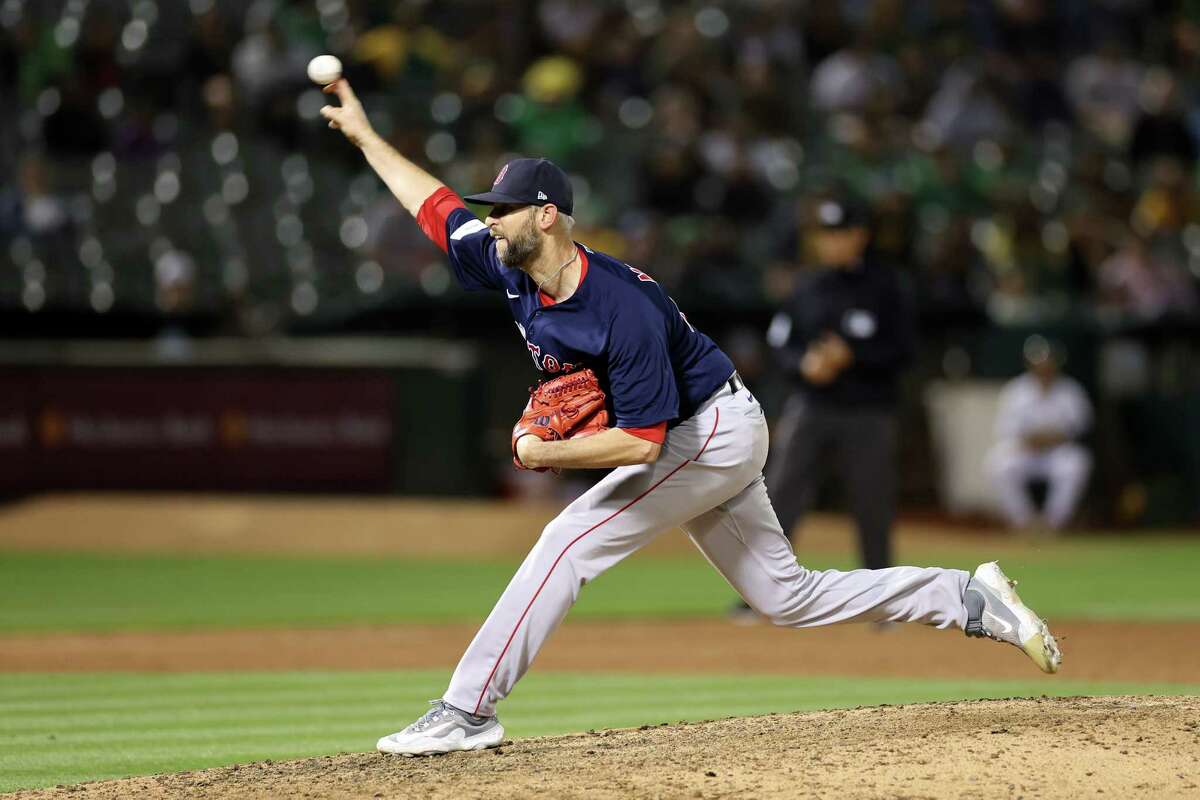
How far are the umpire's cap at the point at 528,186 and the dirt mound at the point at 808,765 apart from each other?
1.62 m

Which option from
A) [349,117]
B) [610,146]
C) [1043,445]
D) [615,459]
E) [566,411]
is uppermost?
[610,146]

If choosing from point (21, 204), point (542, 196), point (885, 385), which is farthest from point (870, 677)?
point (21, 204)

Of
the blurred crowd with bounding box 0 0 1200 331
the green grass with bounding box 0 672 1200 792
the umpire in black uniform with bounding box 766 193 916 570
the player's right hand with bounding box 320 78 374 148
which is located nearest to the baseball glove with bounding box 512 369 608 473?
the player's right hand with bounding box 320 78 374 148

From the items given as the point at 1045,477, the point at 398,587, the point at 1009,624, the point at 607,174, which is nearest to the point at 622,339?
the point at 1009,624

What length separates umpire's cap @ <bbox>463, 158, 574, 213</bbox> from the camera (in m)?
5.12

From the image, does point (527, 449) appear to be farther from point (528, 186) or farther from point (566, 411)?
point (528, 186)

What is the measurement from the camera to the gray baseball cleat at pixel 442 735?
516cm

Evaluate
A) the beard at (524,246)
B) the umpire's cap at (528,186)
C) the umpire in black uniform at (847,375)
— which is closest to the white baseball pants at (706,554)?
the beard at (524,246)

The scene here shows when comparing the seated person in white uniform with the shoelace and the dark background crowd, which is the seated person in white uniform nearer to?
the dark background crowd

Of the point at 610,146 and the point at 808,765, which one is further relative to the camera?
the point at 610,146

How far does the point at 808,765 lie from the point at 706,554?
1.00m

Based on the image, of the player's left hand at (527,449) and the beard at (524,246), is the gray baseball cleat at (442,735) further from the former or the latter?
the beard at (524,246)

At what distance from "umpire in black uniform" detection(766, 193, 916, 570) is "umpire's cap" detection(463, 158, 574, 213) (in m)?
4.57

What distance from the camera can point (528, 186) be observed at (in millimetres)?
5129
